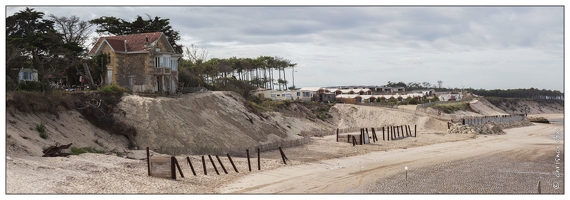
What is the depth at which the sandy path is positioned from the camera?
2845cm

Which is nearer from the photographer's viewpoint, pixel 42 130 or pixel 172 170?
pixel 172 170

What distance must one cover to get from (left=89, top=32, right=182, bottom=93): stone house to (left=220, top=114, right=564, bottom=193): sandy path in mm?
19414

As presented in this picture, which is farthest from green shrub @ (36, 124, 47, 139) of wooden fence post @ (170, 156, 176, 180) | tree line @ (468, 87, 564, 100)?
tree line @ (468, 87, 564, 100)

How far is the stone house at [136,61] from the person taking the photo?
164 ft

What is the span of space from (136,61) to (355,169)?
24.1 meters

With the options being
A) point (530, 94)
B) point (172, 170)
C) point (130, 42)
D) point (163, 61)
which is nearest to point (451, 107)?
point (163, 61)

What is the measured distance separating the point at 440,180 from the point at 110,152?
759 inches

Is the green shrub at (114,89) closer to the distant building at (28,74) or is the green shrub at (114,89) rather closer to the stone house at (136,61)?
the stone house at (136,61)

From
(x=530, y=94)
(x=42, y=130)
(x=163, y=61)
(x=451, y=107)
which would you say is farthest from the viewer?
(x=530, y=94)

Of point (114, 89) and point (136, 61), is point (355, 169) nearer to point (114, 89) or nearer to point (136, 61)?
point (114, 89)

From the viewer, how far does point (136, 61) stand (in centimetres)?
5075

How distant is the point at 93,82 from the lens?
4931 cm

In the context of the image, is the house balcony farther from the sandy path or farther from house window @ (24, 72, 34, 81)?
the sandy path

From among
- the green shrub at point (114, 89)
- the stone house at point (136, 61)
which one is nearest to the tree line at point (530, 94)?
the stone house at point (136, 61)
